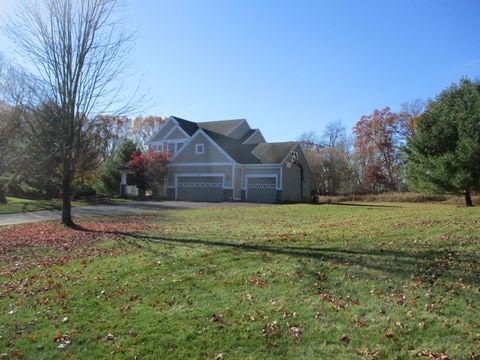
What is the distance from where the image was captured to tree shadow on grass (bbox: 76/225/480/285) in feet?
22.2

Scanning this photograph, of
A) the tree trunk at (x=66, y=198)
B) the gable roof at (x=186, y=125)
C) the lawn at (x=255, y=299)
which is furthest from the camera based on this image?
the gable roof at (x=186, y=125)

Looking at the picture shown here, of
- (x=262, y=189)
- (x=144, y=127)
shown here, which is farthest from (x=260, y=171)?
(x=144, y=127)

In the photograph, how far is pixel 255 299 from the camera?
619 centimetres

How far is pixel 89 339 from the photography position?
517 centimetres

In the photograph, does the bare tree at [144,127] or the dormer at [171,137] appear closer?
the dormer at [171,137]

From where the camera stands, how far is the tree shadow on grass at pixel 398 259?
22.2 ft

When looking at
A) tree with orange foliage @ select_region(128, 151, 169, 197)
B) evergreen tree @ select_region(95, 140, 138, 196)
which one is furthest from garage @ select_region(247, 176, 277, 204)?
evergreen tree @ select_region(95, 140, 138, 196)

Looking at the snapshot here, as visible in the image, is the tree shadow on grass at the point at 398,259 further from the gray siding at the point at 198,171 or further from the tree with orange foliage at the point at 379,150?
the tree with orange foliage at the point at 379,150

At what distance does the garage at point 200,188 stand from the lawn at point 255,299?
25846mm

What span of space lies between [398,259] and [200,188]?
30.7 metres

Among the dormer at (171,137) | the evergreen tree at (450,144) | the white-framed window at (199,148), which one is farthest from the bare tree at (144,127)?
the evergreen tree at (450,144)

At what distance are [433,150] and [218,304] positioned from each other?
66.1ft

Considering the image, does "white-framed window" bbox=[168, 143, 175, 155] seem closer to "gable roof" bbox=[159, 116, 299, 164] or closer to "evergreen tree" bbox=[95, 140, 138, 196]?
"gable roof" bbox=[159, 116, 299, 164]

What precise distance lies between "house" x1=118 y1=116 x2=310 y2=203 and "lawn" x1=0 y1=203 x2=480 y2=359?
24.9 metres
